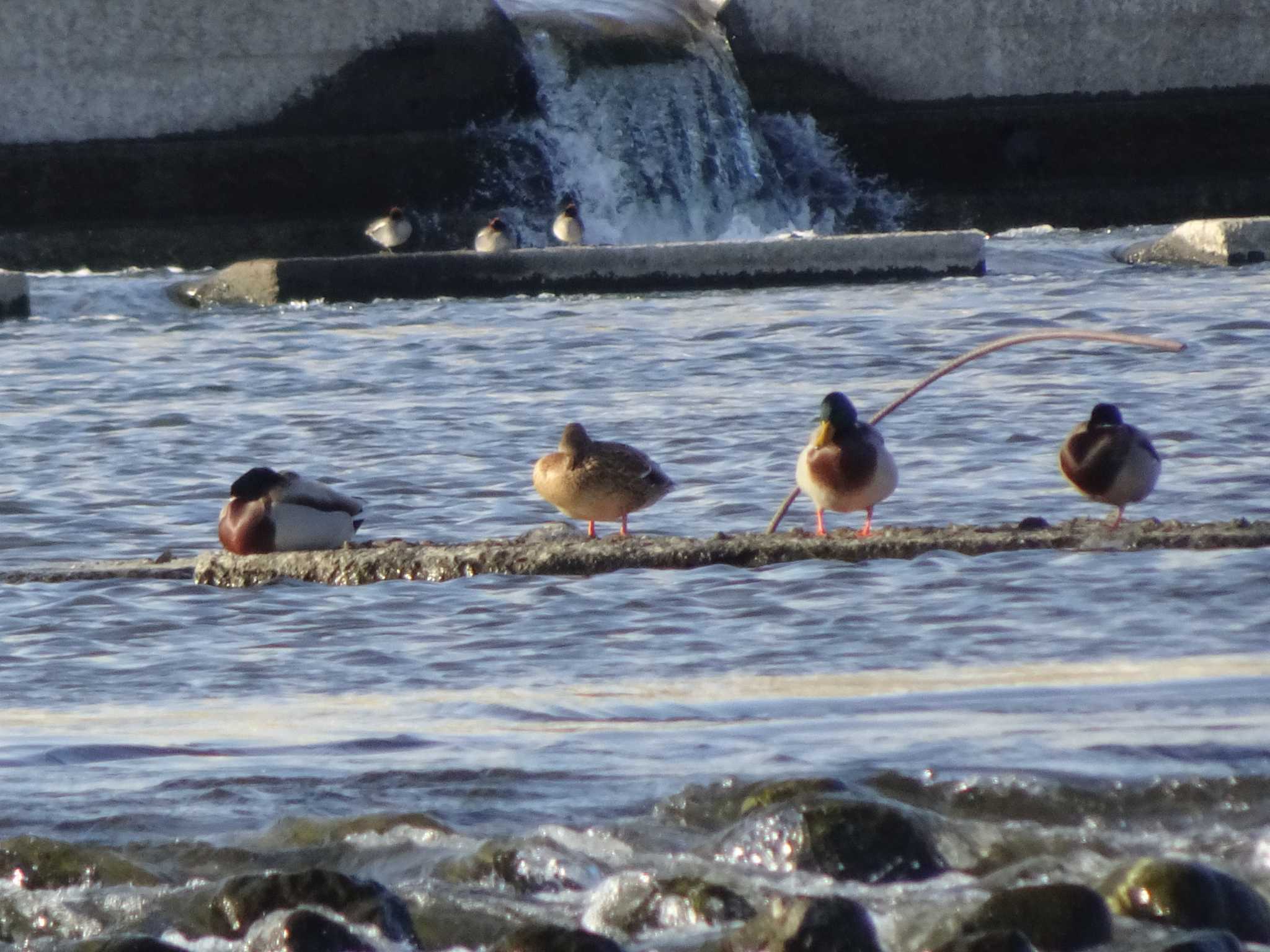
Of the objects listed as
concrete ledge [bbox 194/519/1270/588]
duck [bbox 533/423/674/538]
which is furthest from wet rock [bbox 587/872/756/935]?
duck [bbox 533/423/674/538]

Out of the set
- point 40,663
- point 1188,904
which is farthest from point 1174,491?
point 1188,904

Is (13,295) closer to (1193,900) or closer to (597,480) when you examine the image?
(597,480)

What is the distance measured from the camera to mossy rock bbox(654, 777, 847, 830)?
4145 mm

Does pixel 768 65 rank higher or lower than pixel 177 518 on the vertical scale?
higher

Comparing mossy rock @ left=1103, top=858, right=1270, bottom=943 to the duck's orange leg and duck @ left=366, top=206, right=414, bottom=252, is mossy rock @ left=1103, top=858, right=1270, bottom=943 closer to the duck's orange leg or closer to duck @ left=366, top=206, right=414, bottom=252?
the duck's orange leg

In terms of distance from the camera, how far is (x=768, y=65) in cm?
2470

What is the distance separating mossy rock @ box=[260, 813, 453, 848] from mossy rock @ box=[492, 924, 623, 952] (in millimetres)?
698

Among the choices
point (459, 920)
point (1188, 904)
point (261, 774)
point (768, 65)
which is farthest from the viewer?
point (768, 65)

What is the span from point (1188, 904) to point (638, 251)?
1388 centimetres

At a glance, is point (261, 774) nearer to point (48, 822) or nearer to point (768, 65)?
point (48, 822)

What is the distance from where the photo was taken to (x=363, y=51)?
75.8 ft

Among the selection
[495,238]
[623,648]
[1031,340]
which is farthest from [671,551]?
[495,238]

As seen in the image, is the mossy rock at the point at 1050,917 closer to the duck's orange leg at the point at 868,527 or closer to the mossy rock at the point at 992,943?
the mossy rock at the point at 992,943

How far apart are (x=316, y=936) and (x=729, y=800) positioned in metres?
0.96
